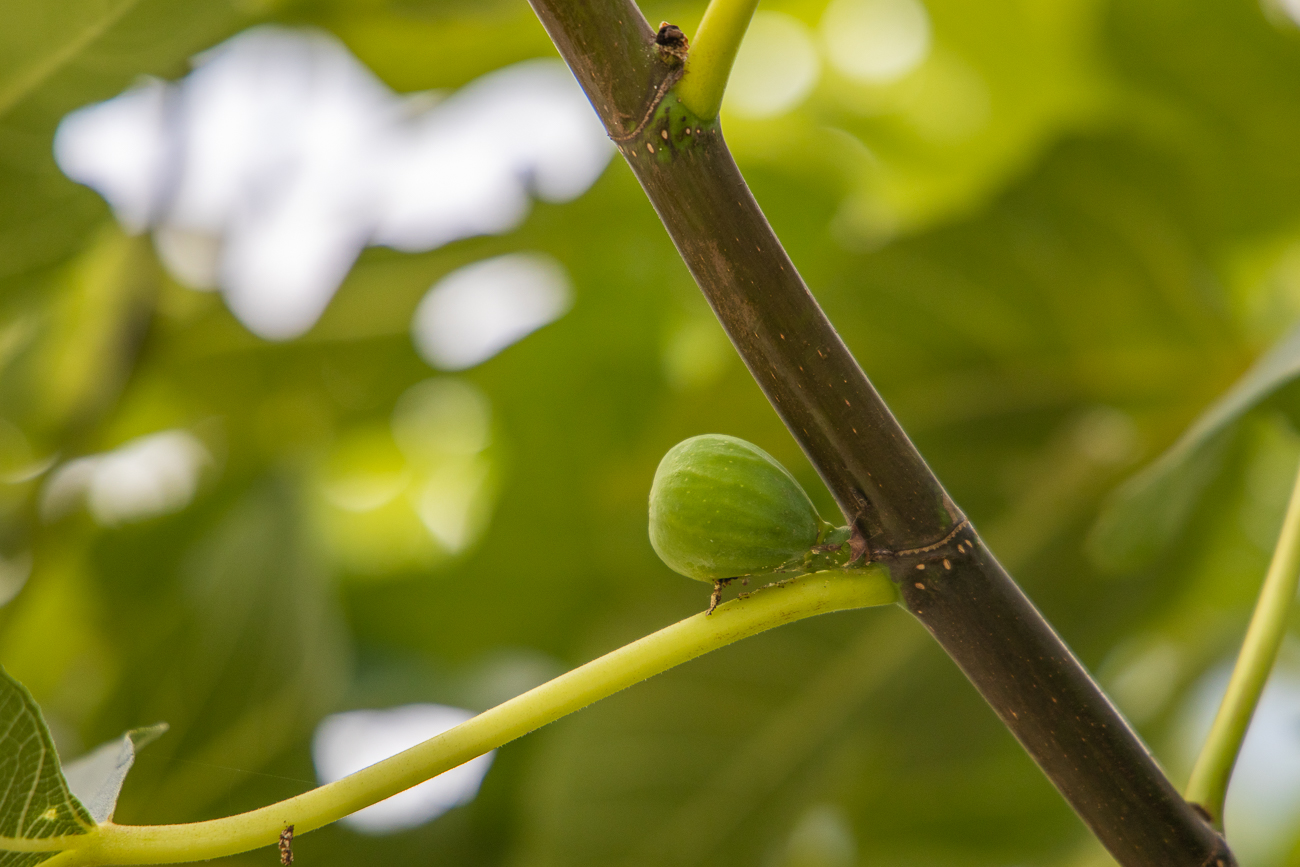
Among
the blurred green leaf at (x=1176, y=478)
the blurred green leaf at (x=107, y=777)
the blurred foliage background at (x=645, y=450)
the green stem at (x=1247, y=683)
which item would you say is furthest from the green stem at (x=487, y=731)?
the blurred foliage background at (x=645, y=450)

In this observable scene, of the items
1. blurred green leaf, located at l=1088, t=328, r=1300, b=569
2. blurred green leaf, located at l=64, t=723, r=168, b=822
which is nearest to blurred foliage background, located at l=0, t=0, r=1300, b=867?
blurred green leaf, located at l=1088, t=328, r=1300, b=569

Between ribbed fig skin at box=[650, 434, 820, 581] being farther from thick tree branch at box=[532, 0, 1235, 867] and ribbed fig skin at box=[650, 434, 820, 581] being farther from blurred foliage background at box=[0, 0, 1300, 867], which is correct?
blurred foliage background at box=[0, 0, 1300, 867]

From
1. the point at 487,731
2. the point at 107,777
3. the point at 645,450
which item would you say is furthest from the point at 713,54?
the point at 645,450

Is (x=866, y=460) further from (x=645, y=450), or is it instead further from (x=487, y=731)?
(x=645, y=450)

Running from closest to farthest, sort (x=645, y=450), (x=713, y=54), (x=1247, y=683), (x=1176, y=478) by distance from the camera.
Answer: (x=713, y=54) → (x=1247, y=683) → (x=1176, y=478) → (x=645, y=450)

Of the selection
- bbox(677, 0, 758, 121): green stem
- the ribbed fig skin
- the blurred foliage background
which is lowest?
the blurred foliage background

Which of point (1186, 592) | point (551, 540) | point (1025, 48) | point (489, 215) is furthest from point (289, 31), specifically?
point (1186, 592)

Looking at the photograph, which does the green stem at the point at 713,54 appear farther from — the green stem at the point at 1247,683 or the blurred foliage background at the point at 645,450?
the blurred foliage background at the point at 645,450
